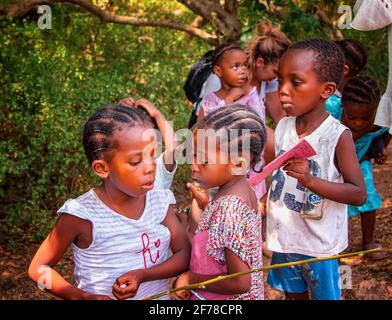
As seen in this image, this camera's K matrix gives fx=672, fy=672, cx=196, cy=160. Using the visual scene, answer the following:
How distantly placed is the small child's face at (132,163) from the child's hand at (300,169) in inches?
22.3

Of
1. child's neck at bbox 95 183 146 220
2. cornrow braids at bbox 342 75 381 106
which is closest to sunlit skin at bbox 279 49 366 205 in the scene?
child's neck at bbox 95 183 146 220

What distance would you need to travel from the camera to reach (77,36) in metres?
6.75

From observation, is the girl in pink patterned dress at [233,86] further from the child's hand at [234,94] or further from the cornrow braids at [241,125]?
the cornrow braids at [241,125]

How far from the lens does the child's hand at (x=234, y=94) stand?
159 inches

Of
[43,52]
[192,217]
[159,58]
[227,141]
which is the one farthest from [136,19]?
[227,141]

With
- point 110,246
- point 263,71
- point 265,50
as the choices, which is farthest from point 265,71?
point 110,246

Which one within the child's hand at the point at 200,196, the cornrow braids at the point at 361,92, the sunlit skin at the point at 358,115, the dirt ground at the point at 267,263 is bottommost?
the dirt ground at the point at 267,263

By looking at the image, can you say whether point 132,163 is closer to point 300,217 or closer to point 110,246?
point 110,246

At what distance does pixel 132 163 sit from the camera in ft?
7.26

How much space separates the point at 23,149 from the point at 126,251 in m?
2.87

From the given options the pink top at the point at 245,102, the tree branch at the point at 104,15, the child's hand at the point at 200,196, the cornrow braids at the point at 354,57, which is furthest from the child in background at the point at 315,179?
the tree branch at the point at 104,15

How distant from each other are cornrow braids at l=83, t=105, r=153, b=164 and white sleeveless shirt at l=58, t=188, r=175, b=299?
0.49 ft

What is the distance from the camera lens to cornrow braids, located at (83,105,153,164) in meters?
2.23

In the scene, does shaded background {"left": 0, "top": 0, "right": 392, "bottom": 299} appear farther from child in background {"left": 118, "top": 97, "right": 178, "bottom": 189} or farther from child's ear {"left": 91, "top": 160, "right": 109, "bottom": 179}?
child's ear {"left": 91, "top": 160, "right": 109, "bottom": 179}
